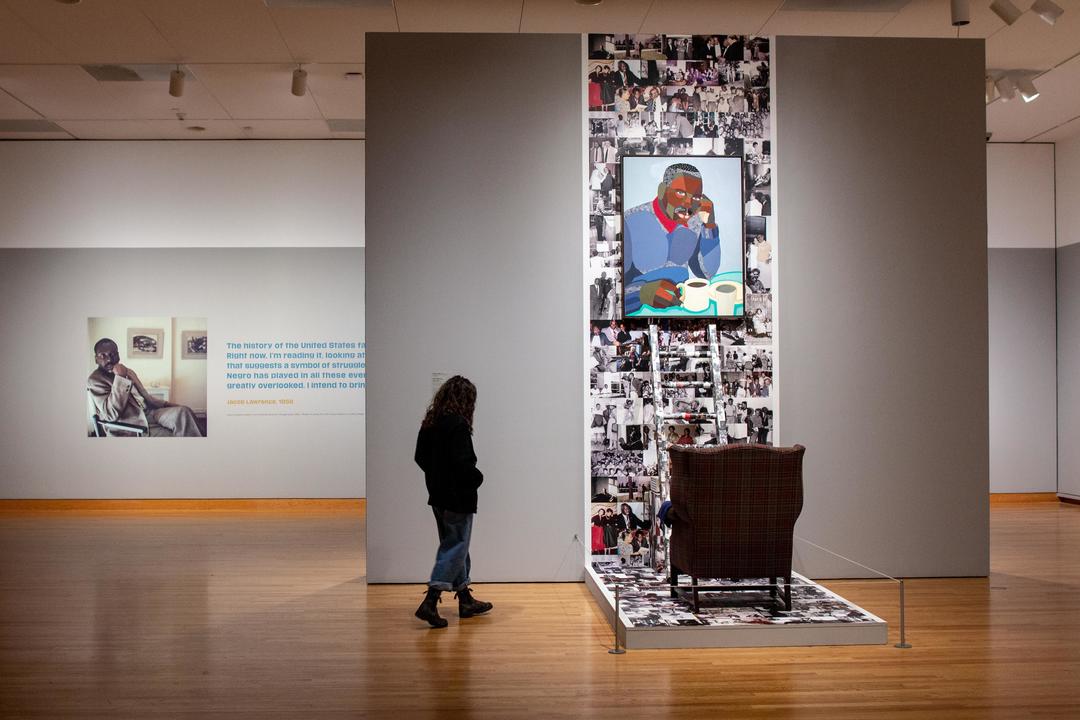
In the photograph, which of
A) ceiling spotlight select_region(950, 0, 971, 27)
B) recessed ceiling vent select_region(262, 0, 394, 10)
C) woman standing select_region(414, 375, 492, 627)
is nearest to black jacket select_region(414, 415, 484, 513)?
woman standing select_region(414, 375, 492, 627)

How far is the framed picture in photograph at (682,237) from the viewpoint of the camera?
7008 mm

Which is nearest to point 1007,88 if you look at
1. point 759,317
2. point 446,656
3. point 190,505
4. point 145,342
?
point 759,317

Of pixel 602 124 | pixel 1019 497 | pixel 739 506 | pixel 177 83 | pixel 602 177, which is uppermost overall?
pixel 177 83

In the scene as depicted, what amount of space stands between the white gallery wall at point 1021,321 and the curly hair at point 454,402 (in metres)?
8.31

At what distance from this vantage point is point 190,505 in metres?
11.4

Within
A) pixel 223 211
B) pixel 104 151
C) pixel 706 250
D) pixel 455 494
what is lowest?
pixel 455 494

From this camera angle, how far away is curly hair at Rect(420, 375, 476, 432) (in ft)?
19.2

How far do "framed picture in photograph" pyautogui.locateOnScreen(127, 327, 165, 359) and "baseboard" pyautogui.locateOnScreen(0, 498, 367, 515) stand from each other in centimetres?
173

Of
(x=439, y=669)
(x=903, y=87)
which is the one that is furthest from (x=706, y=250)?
(x=439, y=669)

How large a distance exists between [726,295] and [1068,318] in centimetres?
684

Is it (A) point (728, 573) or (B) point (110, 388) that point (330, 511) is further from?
(A) point (728, 573)

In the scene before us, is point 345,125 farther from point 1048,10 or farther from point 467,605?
point 1048,10

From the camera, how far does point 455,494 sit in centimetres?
578

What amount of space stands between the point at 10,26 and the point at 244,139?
3570 millimetres
